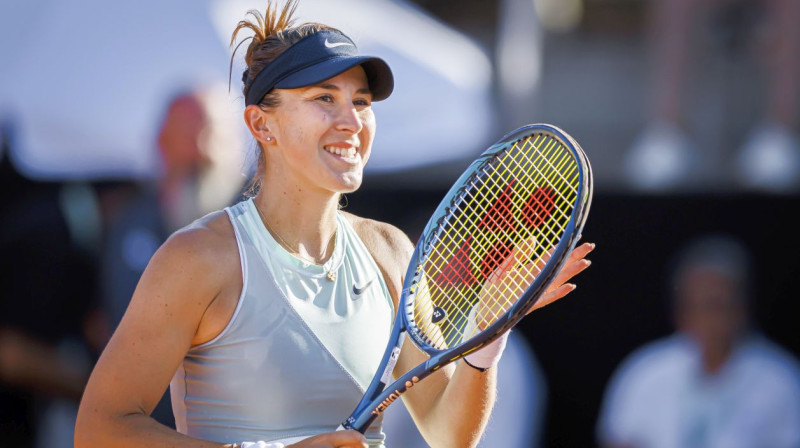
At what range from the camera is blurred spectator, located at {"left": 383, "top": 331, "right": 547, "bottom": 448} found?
17.4ft

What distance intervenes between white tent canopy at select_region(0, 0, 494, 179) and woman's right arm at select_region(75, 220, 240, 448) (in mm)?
3224

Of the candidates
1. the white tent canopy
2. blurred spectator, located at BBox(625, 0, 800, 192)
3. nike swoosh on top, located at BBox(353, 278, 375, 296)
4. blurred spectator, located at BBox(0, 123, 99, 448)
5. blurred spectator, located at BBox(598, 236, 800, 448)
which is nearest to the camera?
nike swoosh on top, located at BBox(353, 278, 375, 296)

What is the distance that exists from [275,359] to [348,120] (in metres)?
0.53

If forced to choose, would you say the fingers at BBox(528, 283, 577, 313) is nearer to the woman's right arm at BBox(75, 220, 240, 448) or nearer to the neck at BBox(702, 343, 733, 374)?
the woman's right arm at BBox(75, 220, 240, 448)

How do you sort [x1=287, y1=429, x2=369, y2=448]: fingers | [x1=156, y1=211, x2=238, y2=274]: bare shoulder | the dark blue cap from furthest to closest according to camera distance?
the dark blue cap, [x1=156, y1=211, x2=238, y2=274]: bare shoulder, [x1=287, y1=429, x2=369, y2=448]: fingers

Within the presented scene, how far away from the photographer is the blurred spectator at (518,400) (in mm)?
5309

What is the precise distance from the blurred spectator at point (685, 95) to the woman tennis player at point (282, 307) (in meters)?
5.07

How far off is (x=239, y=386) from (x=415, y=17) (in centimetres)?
476

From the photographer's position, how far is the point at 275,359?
2418 mm

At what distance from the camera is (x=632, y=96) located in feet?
31.7

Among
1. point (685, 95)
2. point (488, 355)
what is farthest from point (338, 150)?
point (685, 95)

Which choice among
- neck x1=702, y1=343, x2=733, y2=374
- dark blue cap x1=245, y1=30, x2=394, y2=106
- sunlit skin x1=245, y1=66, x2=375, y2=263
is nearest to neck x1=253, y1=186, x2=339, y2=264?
sunlit skin x1=245, y1=66, x2=375, y2=263

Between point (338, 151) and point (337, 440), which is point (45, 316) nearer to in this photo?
point (338, 151)

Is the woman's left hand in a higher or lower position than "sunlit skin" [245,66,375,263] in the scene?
lower
